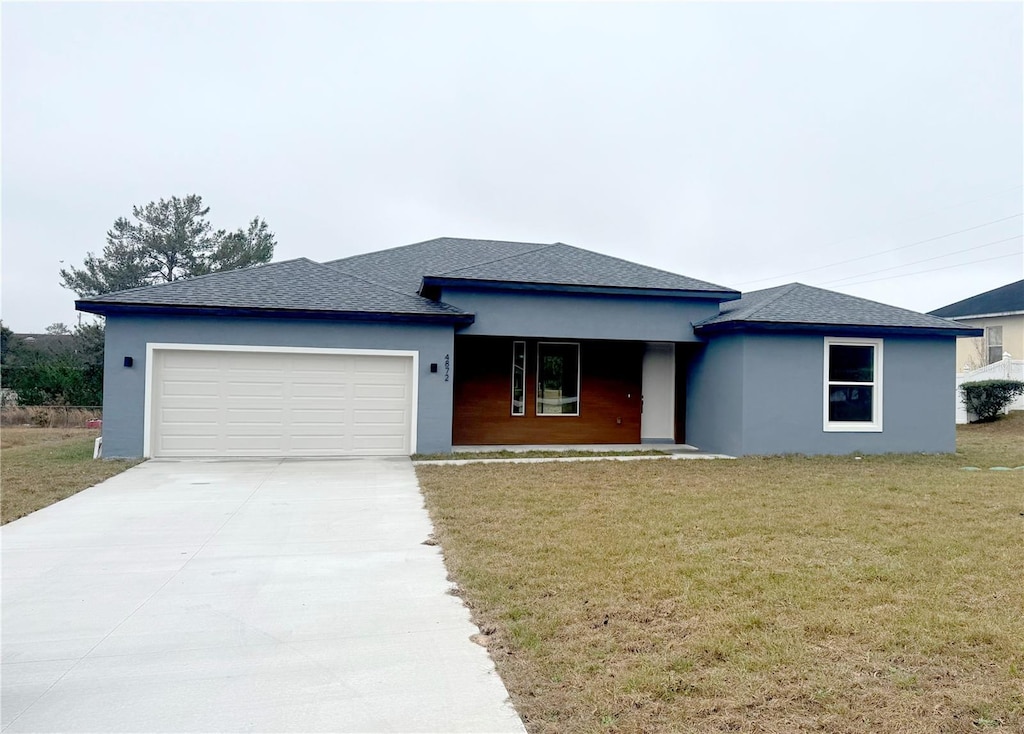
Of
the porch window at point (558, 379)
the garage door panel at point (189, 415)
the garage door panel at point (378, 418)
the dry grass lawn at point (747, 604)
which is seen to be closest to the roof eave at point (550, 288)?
the porch window at point (558, 379)

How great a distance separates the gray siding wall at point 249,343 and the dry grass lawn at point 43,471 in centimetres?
87

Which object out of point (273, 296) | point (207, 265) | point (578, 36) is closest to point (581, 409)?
point (273, 296)

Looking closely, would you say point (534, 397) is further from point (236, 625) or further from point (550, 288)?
point (236, 625)

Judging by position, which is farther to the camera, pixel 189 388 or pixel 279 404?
pixel 279 404

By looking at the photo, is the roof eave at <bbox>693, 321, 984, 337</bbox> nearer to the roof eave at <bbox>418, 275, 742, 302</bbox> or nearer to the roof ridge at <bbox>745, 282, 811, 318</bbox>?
the roof ridge at <bbox>745, 282, 811, 318</bbox>

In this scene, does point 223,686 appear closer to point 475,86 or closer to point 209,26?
point 209,26

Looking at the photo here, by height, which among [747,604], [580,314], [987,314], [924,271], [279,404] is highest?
[924,271]

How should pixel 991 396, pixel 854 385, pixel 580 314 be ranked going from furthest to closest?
pixel 991 396 → pixel 580 314 → pixel 854 385

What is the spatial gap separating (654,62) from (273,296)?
1135 centimetres

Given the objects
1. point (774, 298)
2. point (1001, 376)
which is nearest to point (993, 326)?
point (1001, 376)

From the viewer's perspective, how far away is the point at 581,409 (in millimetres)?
15250

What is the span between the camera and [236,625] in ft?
14.2

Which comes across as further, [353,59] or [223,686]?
[353,59]

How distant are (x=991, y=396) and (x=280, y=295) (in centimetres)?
2116
